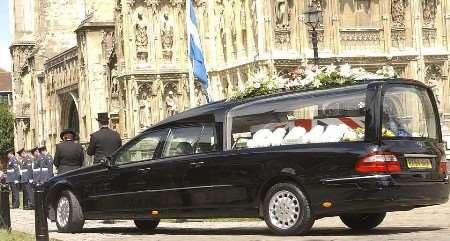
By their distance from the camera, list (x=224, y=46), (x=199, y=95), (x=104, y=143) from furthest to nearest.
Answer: (x=199, y=95) < (x=224, y=46) < (x=104, y=143)

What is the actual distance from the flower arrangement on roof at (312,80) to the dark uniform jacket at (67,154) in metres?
5.35

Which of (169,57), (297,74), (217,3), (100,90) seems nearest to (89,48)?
(100,90)

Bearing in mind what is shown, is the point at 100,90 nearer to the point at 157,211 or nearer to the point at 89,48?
the point at 89,48

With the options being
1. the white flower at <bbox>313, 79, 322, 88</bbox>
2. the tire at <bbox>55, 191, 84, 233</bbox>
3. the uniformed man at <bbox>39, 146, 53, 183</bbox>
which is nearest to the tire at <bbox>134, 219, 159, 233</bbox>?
the tire at <bbox>55, 191, 84, 233</bbox>

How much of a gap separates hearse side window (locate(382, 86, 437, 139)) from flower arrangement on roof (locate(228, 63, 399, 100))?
48 cm

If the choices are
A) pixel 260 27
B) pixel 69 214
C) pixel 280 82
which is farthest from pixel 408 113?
pixel 260 27

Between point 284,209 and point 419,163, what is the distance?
172cm

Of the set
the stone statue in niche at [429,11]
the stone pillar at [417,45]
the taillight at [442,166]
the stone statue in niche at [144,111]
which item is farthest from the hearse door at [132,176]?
the stone statue in niche at [144,111]

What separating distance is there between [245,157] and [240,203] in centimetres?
58

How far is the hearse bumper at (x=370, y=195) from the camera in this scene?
1277cm

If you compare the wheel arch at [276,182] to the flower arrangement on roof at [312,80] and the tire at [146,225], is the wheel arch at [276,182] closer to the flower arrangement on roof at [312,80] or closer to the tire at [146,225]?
the flower arrangement on roof at [312,80]

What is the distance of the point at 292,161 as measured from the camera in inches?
528

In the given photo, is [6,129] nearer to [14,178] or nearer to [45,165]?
[14,178]

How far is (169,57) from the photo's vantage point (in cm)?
3697
